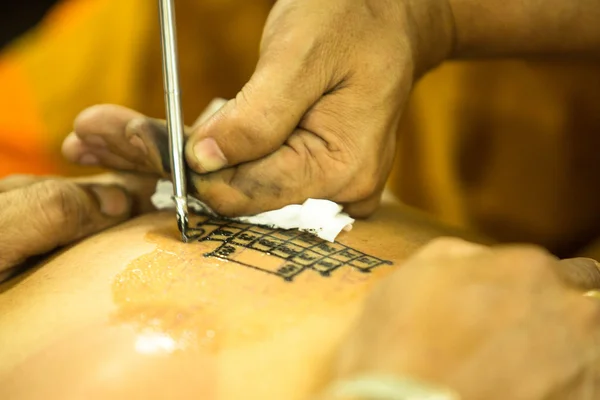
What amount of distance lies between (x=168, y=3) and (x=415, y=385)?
1.70 ft

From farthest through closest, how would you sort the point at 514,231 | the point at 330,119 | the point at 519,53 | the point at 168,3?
1. the point at 514,231
2. the point at 519,53
3. the point at 330,119
4. the point at 168,3

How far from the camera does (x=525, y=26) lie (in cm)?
107

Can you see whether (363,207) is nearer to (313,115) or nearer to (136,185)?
(313,115)

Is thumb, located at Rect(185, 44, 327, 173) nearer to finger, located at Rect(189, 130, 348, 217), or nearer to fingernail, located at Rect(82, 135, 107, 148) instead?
finger, located at Rect(189, 130, 348, 217)

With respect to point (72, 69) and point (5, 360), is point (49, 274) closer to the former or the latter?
point (5, 360)

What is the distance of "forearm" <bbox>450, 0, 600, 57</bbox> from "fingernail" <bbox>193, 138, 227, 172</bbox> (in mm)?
499

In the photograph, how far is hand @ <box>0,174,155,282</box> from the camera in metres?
0.82

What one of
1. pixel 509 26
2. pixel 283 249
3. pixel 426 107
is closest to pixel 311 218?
pixel 283 249

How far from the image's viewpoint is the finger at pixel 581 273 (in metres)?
0.63

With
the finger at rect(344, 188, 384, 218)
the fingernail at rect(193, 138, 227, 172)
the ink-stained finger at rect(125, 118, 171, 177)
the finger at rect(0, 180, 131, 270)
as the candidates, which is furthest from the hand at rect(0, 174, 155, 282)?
the finger at rect(344, 188, 384, 218)

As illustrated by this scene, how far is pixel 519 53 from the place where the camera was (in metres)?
1.14

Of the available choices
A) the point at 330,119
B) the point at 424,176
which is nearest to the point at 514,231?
the point at 424,176

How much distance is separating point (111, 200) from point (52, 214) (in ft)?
0.33

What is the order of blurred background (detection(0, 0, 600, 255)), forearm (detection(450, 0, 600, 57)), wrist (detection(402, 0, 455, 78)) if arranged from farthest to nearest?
blurred background (detection(0, 0, 600, 255)), forearm (detection(450, 0, 600, 57)), wrist (detection(402, 0, 455, 78))
